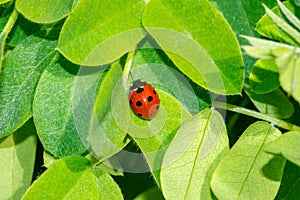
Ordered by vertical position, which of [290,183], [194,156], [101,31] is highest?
[101,31]

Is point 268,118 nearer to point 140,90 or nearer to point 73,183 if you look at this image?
point 140,90

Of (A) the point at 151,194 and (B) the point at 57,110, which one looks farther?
(A) the point at 151,194

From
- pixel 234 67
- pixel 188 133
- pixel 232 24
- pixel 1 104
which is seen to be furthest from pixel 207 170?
pixel 1 104

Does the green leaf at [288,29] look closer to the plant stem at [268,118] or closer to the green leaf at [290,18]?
the green leaf at [290,18]

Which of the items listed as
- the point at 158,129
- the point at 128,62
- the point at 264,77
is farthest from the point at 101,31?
the point at 264,77

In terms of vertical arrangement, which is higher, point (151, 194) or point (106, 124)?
point (106, 124)

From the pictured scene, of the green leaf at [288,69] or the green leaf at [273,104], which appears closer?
the green leaf at [288,69]

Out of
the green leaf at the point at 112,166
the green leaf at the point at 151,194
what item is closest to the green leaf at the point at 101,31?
the green leaf at the point at 112,166

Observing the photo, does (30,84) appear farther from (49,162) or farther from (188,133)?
(188,133)
